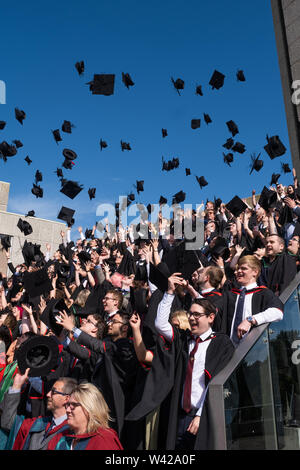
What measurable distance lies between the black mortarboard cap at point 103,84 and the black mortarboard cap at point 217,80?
280 centimetres

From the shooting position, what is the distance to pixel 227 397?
2547 millimetres

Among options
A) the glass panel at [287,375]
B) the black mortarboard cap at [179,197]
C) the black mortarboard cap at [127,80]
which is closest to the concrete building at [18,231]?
the black mortarboard cap at [179,197]

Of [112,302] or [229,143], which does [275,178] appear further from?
[112,302]

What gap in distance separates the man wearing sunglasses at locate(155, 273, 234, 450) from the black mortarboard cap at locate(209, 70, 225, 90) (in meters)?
8.41

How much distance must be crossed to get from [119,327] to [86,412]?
50.1 inches

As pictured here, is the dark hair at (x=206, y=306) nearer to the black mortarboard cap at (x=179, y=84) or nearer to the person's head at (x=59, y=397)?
the person's head at (x=59, y=397)

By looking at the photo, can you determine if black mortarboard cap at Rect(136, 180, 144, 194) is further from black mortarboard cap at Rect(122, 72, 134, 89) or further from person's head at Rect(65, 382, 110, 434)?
person's head at Rect(65, 382, 110, 434)

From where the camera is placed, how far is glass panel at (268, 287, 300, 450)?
2.89 m

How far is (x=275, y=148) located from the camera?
31.7ft

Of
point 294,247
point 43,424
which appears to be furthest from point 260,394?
point 294,247

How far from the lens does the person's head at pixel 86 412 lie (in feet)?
8.81

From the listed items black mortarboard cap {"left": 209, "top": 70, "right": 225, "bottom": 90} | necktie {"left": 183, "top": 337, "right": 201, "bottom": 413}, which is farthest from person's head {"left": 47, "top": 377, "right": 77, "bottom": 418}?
black mortarboard cap {"left": 209, "top": 70, "right": 225, "bottom": 90}

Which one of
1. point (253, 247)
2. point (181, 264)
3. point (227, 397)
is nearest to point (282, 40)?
point (253, 247)
